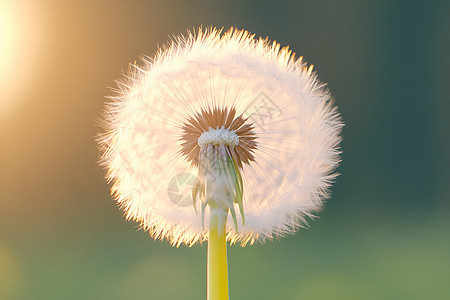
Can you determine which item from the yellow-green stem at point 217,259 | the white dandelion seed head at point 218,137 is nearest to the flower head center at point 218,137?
the white dandelion seed head at point 218,137

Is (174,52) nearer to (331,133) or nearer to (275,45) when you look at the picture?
(275,45)

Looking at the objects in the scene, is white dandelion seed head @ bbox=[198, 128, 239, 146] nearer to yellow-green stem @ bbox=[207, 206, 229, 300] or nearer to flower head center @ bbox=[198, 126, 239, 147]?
flower head center @ bbox=[198, 126, 239, 147]

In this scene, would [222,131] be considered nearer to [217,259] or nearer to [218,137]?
[218,137]

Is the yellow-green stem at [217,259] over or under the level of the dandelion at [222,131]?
under

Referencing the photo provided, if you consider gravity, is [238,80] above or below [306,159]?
above

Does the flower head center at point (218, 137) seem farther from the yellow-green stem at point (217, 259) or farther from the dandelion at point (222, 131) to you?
the yellow-green stem at point (217, 259)

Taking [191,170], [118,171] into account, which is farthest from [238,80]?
[118,171]

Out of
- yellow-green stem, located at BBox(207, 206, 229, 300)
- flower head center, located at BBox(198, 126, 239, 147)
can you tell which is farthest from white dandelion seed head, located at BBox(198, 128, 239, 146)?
yellow-green stem, located at BBox(207, 206, 229, 300)
